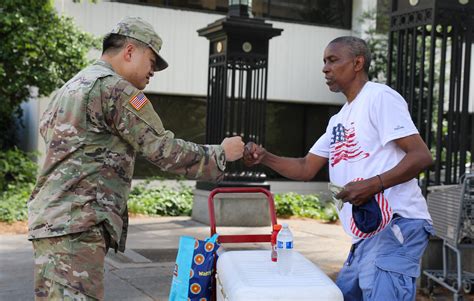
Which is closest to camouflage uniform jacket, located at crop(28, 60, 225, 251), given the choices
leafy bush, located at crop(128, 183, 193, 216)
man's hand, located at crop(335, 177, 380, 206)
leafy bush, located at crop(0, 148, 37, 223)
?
man's hand, located at crop(335, 177, 380, 206)

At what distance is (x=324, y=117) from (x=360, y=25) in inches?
105

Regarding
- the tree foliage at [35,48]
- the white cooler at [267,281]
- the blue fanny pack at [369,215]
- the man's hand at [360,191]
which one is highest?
the tree foliage at [35,48]

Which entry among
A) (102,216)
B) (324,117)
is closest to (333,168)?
(102,216)

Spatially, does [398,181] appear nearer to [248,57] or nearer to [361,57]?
[361,57]

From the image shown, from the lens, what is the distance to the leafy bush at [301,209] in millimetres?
12289

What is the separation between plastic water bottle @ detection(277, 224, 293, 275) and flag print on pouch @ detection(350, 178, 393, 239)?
339 millimetres

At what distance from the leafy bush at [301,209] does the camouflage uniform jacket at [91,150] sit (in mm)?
9255

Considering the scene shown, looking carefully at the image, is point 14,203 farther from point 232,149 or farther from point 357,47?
point 357,47

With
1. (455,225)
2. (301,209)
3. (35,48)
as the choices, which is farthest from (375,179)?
(35,48)

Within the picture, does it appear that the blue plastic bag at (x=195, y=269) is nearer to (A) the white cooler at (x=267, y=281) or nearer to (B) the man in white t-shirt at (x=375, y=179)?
(A) the white cooler at (x=267, y=281)

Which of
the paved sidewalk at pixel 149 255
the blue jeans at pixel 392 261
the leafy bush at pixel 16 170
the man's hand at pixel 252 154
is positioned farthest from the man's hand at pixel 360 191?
the leafy bush at pixel 16 170

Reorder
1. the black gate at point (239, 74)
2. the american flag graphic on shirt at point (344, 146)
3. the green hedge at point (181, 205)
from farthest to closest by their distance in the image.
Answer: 1. the green hedge at point (181, 205)
2. the black gate at point (239, 74)
3. the american flag graphic on shirt at point (344, 146)

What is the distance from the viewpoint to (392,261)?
3227 millimetres

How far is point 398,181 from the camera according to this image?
3162 millimetres
